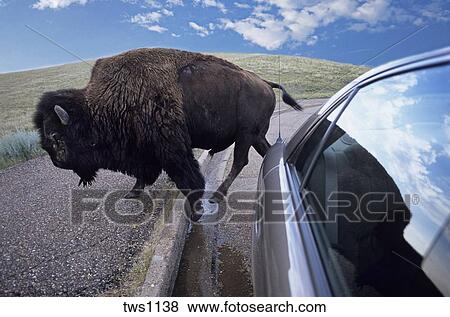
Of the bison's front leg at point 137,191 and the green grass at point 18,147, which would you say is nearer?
the bison's front leg at point 137,191

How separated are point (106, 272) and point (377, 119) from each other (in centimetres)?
169

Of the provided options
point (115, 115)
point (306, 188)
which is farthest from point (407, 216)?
point (115, 115)

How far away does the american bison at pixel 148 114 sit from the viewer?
2893 millimetres

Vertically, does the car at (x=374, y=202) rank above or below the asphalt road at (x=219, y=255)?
above

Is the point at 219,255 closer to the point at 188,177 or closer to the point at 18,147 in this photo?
the point at 188,177

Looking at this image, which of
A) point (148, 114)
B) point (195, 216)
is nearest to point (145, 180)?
point (195, 216)

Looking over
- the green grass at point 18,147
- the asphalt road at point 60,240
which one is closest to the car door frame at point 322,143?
the asphalt road at point 60,240

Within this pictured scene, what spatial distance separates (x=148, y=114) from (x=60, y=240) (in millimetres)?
1114

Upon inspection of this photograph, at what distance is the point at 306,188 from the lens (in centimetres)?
142

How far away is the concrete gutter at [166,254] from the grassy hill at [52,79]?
4.98 ft

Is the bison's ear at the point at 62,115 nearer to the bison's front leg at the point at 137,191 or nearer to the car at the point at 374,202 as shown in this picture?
the bison's front leg at the point at 137,191

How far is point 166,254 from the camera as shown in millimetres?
2277

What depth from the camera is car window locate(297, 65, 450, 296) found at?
0.98 meters
